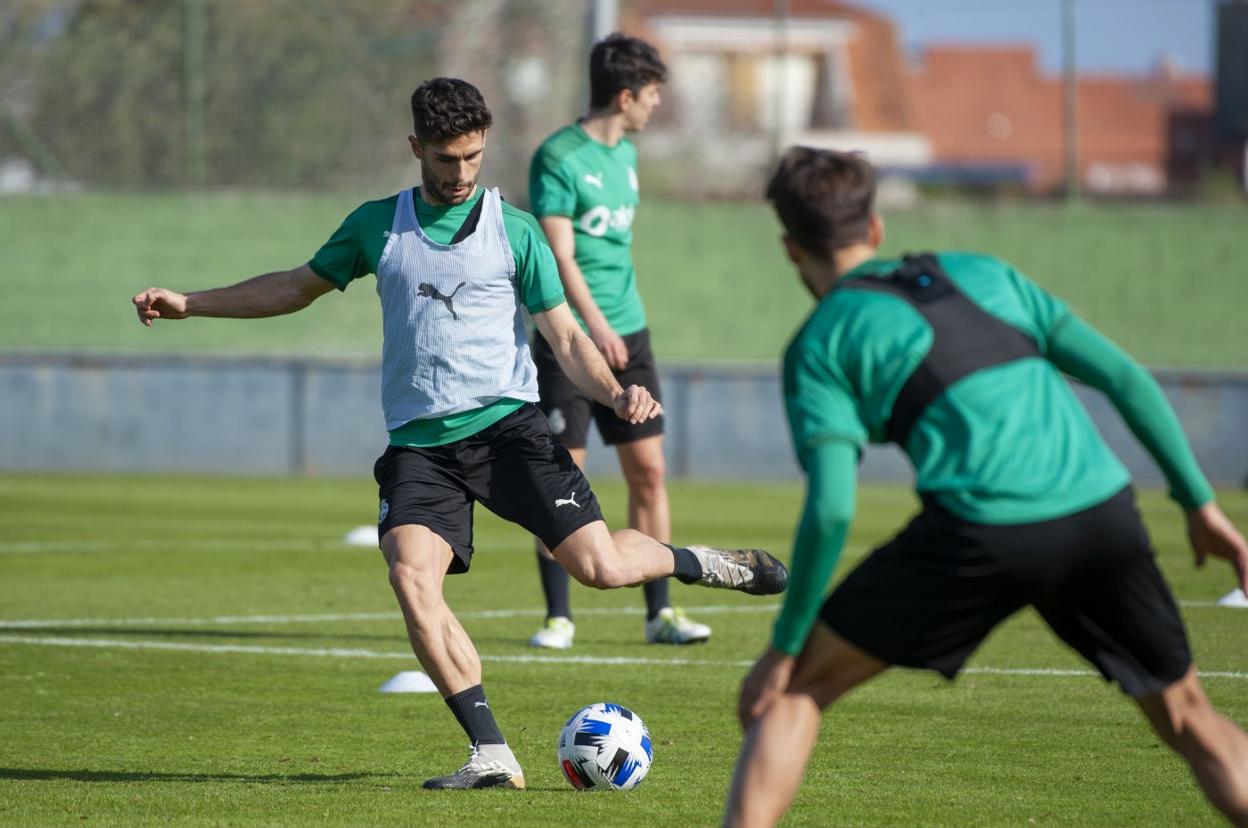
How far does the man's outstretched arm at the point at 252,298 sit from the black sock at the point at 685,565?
61.8 inches

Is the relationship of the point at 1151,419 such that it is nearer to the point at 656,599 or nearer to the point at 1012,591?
the point at 1012,591

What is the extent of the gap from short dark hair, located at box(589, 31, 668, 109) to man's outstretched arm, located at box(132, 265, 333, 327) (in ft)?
9.79

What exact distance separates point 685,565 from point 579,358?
3.19ft

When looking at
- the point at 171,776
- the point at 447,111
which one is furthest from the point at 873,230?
the point at 171,776

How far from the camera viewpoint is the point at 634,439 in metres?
9.07

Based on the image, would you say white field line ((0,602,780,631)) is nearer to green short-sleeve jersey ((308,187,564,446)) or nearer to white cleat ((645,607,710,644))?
white cleat ((645,607,710,644))

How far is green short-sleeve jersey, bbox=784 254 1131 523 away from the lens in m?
4.11

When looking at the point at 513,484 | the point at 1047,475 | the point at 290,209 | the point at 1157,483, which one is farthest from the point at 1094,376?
the point at 290,209

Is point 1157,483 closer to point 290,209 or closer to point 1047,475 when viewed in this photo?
point 290,209

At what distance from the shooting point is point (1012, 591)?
4.23 m

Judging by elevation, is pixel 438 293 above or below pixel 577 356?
above

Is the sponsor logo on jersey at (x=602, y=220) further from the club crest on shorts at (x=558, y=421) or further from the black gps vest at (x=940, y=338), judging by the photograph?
the black gps vest at (x=940, y=338)

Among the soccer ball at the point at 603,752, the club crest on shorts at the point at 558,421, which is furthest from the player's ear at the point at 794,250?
the club crest on shorts at the point at 558,421

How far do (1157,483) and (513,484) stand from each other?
1544 cm
